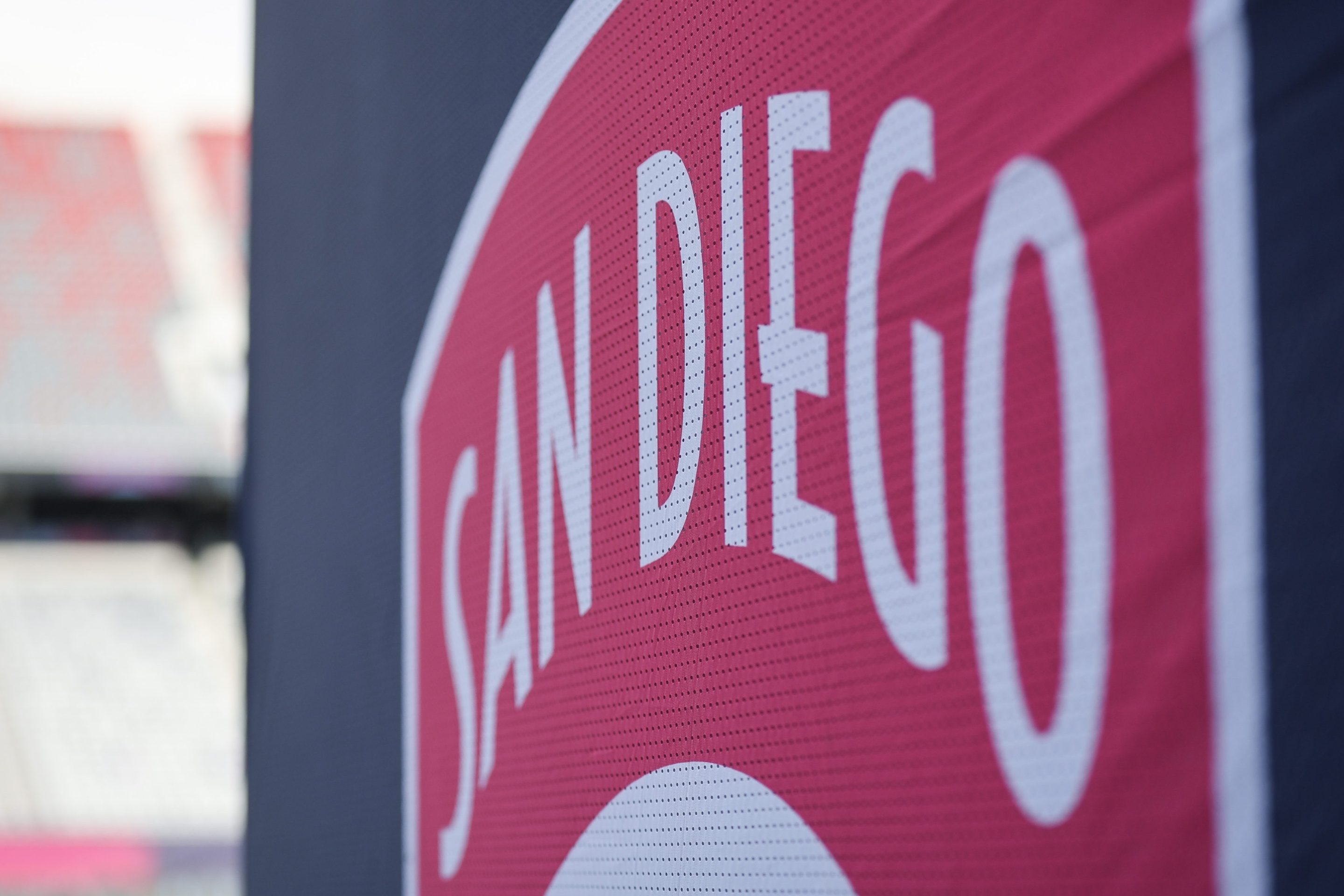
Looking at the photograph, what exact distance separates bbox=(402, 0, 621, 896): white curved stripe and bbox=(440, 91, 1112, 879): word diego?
0.35ft

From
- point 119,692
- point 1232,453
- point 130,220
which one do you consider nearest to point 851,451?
point 1232,453

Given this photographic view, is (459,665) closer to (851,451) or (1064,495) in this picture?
(851,451)

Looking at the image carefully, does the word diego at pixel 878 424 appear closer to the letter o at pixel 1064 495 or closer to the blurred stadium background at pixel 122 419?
the letter o at pixel 1064 495

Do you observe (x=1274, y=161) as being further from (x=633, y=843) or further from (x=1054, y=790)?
(x=633, y=843)

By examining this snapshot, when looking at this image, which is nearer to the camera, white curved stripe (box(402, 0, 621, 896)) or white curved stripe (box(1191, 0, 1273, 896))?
white curved stripe (box(1191, 0, 1273, 896))

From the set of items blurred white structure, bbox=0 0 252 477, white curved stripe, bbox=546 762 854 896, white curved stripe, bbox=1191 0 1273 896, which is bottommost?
white curved stripe, bbox=546 762 854 896

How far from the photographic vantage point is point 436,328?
1016mm

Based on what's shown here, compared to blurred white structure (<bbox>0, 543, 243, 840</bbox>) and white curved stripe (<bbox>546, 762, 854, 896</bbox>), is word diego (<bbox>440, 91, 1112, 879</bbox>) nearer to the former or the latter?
white curved stripe (<bbox>546, 762, 854, 896</bbox>)

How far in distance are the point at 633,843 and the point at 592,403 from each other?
0.76 ft

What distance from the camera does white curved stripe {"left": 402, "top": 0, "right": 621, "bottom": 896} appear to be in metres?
0.87

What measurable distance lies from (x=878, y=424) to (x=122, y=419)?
6055 millimetres

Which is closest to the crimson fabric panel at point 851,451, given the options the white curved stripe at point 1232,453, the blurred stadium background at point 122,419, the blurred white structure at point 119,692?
the white curved stripe at point 1232,453

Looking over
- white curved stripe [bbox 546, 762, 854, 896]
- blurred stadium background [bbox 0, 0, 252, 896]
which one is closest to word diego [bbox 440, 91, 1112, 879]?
white curved stripe [bbox 546, 762, 854, 896]

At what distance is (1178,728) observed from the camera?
0.45 m
